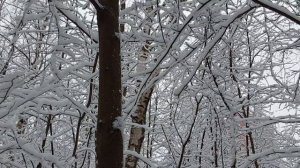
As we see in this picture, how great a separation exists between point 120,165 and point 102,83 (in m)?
0.40

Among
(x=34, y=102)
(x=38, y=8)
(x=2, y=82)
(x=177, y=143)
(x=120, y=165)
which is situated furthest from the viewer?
(x=177, y=143)

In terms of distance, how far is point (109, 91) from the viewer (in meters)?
1.85

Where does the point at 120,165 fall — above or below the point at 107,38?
below

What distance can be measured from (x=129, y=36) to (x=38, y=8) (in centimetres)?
118

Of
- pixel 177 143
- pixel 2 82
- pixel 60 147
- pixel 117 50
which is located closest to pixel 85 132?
pixel 60 147

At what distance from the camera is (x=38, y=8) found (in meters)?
3.77

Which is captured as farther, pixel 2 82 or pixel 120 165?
pixel 2 82

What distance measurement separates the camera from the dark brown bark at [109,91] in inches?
70.9

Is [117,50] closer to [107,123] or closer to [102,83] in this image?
[102,83]

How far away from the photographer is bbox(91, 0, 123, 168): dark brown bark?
1800mm

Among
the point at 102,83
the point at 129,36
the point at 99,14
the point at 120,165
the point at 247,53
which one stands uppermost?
the point at 247,53

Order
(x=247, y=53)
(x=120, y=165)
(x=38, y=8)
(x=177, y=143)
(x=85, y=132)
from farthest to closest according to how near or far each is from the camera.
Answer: (x=177, y=143), (x=85, y=132), (x=247, y=53), (x=38, y=8), (x=120, y=165)

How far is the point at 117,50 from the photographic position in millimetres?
1922

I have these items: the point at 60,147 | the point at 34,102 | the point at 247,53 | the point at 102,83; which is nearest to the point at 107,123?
the point at 102,83
